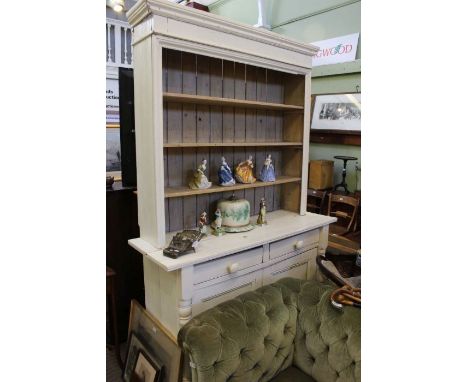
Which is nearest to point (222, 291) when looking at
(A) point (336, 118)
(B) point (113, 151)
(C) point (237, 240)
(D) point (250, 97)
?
(C) point (237, 240)

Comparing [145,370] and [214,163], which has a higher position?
[214,163]

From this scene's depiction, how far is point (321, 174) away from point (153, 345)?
2131 millimetres

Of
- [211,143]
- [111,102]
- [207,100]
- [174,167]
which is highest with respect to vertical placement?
[111,102]

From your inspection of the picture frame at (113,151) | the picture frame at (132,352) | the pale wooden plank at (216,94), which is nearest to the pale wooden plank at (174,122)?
the pale wooden plank at (216,94)

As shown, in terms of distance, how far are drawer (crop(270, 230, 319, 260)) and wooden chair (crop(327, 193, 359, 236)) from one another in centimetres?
64

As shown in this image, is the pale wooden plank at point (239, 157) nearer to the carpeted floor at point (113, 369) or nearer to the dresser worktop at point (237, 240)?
the dresser worktop at point (237, 240)

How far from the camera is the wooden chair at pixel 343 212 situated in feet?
9.40

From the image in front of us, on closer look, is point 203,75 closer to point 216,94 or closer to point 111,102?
point 216,94

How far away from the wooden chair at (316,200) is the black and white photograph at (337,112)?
680 millimetres

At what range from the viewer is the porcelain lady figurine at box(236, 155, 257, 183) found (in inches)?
84.1

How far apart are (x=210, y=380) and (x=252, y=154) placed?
1.42 metres

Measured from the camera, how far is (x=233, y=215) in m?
2.01

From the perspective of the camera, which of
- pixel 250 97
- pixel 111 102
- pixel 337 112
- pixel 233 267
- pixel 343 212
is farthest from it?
pixel 111 102

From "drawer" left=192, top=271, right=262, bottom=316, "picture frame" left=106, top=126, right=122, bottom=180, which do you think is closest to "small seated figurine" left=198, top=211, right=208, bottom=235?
"drawer" left=192, top=271, right=262, bottom=316
